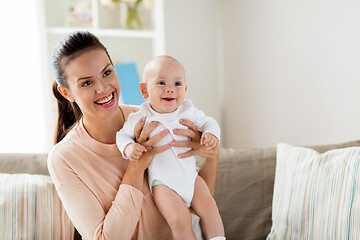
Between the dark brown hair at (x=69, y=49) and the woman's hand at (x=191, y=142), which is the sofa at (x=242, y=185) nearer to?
the woman's hand at (x=191, y=142)

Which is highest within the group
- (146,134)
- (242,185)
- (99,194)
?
(146,134)

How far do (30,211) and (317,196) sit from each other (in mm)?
1209

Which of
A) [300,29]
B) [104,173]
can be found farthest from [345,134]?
[104,173]

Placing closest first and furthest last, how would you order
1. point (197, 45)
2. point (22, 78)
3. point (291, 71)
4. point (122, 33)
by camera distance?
1. point (22, 78)
2. point (291, 71)
3. point (122, 33)
4. point (197, 45)

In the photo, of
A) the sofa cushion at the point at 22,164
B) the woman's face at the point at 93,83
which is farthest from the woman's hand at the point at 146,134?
the sofa cushion at the point at 22,164

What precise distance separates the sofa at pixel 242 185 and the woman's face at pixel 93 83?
64 cm

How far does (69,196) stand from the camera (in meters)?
1.50

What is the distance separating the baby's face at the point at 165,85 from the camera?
4.96 feet

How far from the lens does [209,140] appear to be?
1.50 m

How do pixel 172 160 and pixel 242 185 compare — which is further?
pixel 242 185

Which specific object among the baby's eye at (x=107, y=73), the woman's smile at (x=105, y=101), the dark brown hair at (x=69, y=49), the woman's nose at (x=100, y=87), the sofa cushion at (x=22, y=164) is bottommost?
the sofa cushion at (x=22, y=164)

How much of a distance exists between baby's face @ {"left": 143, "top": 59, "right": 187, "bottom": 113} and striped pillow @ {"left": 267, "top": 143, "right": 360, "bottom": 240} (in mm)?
684

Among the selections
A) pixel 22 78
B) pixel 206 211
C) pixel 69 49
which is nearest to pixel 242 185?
pixel 206 211

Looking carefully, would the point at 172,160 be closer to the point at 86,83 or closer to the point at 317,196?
the point at 86,83
